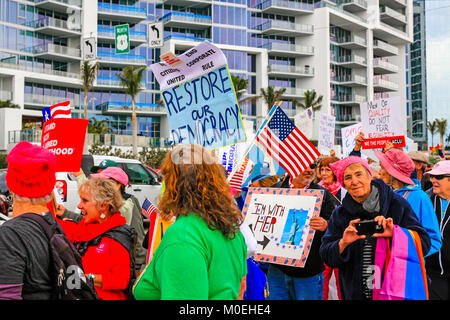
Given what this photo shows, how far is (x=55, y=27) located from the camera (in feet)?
168

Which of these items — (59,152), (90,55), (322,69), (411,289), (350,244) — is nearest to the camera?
(411,289)

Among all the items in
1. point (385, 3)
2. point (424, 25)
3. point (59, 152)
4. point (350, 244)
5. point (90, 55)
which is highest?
point (424, 25)

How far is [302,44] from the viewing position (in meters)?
65.9

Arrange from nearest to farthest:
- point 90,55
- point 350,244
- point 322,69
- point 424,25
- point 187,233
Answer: point 187,233
point 350,244
point 90,55
point 322,69
point 424,25

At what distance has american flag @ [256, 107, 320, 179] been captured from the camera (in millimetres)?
5656

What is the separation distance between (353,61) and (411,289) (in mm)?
67621

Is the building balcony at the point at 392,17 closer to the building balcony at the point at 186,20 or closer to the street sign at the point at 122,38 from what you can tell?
the building balcony at the point at 186,20

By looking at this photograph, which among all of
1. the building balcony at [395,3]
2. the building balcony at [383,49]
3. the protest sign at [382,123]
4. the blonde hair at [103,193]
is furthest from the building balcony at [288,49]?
the blonde hair at [103,193]

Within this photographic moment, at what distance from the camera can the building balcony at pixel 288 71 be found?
6150cm

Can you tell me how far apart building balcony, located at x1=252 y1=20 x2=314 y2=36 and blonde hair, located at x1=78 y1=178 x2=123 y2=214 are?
60991mm

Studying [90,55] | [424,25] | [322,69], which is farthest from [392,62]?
[90,55]

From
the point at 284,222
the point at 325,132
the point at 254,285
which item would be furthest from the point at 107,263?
the point at 325,132

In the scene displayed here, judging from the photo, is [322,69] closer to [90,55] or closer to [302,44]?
[302,44]
